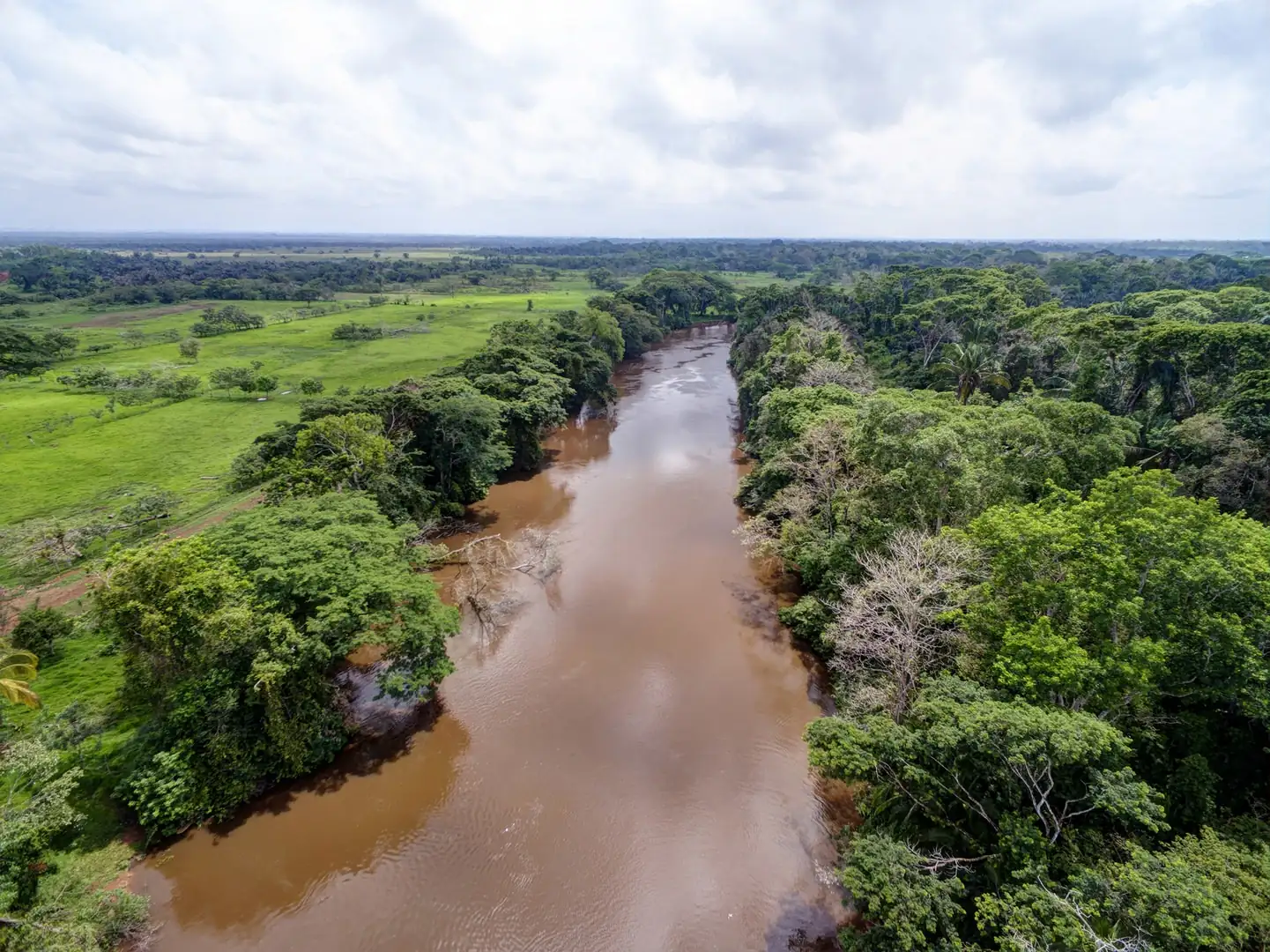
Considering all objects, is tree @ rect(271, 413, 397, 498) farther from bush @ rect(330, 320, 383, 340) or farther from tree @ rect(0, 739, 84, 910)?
bush @ rect(330, 320, 383, 340)

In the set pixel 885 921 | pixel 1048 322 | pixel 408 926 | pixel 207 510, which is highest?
pixel 1048 322

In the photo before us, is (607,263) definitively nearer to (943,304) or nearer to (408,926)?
(943,304)

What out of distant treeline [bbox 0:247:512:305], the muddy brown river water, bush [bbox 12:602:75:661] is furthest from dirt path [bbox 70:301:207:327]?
the muddy brown river water

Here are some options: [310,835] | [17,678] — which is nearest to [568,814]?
[310,835]

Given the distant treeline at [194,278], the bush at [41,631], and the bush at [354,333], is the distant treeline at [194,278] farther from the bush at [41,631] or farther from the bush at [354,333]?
the bush at [41,631]

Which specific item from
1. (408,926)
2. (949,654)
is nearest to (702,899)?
(408,926)

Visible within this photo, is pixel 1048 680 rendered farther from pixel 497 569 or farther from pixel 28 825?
pixel 497 569
